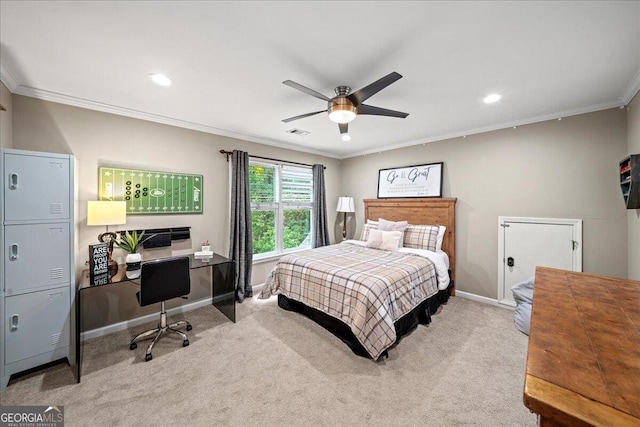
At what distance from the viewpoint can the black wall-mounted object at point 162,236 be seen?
2979 mm

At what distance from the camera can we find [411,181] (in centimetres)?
429

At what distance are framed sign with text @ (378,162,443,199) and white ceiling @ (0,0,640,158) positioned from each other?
121 centimetres

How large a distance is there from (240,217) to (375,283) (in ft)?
7.30

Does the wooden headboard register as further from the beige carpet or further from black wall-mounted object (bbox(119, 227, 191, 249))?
black wall-mounted object (bbox(119, 227, 191, 249))

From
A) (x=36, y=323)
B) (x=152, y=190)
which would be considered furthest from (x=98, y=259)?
(x=152, y=190)

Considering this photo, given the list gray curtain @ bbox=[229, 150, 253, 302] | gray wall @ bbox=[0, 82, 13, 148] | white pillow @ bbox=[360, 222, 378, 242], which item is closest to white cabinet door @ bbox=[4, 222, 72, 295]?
gray wall @ bbox=[0, 82, 13, 148]

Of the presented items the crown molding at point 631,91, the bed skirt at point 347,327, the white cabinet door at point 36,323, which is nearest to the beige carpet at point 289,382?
the bed skirt at point 347,327

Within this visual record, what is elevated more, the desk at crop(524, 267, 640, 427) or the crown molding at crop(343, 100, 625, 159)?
the crown molding at crop(343, 100, 625, 159)

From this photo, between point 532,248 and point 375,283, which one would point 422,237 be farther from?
point 375,283

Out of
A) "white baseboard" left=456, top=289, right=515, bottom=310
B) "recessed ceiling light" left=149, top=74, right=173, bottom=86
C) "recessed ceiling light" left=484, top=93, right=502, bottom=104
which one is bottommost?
"white baseboard" left=456, top=289, right=515, bottom=310

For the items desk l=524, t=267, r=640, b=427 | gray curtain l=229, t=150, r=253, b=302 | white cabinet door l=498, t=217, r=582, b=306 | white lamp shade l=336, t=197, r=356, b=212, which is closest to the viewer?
desk l=524, t=267, r=640, b=427

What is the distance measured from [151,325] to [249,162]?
254 cm

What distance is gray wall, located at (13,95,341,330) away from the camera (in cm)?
245

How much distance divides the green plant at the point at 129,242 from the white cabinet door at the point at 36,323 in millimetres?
586
